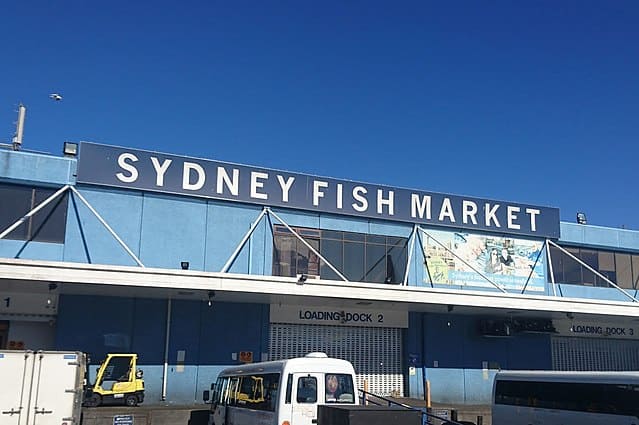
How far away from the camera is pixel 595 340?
109ft

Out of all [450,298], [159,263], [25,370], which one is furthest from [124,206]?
[450,298]

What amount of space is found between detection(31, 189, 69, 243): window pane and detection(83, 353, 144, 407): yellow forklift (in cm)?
442

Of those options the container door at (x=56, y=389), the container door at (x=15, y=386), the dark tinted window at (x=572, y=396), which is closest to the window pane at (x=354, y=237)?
the dark tinted window at (x=572, y=396)

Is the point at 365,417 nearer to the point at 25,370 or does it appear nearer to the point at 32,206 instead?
the point at 25,370

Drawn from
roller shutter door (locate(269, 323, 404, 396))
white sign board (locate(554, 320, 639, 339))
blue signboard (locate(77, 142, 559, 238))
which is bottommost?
roller shutter door (locate(269, 323, 404, 396))

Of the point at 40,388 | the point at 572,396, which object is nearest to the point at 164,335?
the point at 40,388

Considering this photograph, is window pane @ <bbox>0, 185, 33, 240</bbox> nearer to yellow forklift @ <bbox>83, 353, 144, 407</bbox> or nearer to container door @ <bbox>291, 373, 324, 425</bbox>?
yellow forklift @ <bbox>83, 353, 144, 407</bbox>

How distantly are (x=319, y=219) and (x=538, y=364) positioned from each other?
1204cm

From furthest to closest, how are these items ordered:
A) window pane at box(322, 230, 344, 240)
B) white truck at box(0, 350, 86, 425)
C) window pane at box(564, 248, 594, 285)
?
window pane at box(564, 248, 594, 285), window pane at box(322, 230, 344, 240), white truck at box(0, 350, 86, 425)

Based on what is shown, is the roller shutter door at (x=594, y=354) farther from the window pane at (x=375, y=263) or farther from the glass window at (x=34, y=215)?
the glass window at (x=34, y=215)

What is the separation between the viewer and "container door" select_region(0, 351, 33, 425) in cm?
1527

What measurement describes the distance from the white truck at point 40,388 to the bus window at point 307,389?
16.8ft

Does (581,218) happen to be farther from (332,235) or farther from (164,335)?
(164,335)

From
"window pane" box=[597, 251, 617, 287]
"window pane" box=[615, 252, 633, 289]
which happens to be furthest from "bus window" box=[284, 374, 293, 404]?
"window pane" box=[615, 252, 633, 289]
